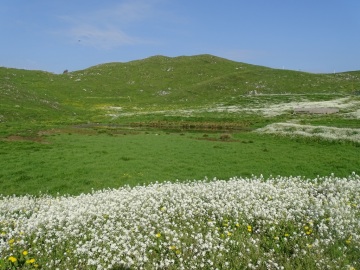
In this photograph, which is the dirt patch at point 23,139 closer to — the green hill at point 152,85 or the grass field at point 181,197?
the grass field at point 181,197

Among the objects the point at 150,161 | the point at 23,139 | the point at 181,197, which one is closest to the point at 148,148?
the point at 150,161

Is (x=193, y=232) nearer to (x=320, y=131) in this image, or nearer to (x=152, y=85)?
(x=320, y=131)

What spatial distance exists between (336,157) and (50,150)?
90.1 ft

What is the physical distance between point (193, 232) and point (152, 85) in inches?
5052

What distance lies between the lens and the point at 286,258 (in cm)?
911

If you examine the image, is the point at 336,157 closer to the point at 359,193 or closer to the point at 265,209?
the point at 359,193

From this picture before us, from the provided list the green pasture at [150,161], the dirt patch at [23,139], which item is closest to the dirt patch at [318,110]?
the green pasture at [150,161]

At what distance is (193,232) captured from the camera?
1034cm

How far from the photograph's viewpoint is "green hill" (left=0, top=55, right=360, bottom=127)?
95812mm

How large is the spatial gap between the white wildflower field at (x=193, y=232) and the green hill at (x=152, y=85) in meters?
69.0

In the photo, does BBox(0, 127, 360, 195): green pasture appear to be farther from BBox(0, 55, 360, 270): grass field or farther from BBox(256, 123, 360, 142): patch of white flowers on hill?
BBox(256, 123, 360, 142): patch of white flowers on hill

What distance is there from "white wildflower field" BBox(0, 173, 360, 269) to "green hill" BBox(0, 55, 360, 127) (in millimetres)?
68982

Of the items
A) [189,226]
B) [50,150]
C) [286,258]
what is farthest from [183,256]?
[50,150]

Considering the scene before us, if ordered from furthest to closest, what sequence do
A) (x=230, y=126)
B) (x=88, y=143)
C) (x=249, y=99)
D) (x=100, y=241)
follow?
(x=249, y=99) < (x=230, y=126) < (x=88, y=143) < (x=100, y=241)
